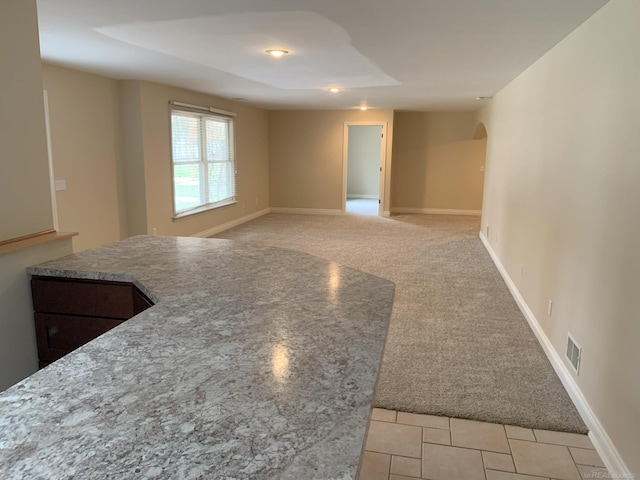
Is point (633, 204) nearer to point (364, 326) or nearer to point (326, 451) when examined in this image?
point (364, 326)

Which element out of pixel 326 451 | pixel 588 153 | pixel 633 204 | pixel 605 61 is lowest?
pixel 326 451

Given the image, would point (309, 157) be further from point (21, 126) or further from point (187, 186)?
point (21, 126)

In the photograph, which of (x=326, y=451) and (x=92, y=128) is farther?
(x=92, y=128)

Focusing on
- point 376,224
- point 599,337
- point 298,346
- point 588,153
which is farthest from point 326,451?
point 376,224

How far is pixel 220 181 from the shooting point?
7523 millimetres

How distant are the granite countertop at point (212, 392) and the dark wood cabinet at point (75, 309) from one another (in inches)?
9.4

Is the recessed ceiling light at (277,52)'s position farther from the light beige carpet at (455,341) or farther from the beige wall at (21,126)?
the light beige carpet at (455,341)

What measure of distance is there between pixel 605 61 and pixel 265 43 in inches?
86.5

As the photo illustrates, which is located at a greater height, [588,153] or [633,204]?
[588,153]

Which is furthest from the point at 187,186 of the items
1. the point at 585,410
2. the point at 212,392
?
the point at 212,392

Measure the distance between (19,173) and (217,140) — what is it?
17.8 feet

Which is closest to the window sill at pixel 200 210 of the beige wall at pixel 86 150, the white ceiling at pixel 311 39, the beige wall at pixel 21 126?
the beige wall at pixel 86 150

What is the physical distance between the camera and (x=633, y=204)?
6.36 feet

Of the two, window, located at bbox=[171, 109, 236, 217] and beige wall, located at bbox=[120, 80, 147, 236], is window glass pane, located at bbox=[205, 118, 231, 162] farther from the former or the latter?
beige wall, located at bbox=[120, 80, 147, 236]
